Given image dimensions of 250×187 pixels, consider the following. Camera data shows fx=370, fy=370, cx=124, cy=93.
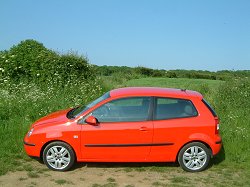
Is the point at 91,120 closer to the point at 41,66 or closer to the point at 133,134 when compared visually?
the point at 133,134

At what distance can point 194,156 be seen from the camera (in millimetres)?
7262

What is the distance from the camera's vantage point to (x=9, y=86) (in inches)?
538

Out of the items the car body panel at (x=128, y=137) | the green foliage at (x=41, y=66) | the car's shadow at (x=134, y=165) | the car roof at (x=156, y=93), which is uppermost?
the green foliage at (x=41, y=66)

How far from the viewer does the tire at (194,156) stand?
721cm

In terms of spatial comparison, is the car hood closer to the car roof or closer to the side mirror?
the side mirror

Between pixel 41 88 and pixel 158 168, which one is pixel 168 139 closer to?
pixel 158 168

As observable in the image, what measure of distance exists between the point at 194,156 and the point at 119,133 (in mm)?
1557

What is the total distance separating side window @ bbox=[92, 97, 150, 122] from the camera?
7156 mm

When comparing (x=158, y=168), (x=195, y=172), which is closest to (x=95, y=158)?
(x=158, y=168)

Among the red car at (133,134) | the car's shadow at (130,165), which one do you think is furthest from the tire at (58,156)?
the car's shadow at (130,165)

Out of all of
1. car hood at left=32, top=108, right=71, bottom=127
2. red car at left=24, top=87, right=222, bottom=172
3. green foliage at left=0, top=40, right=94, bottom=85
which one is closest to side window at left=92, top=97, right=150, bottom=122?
red car at left=24, top=87, right=222, bottom=172

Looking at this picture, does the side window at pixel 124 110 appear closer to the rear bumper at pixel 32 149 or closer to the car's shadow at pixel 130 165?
the car's shadow at pixel 130 165

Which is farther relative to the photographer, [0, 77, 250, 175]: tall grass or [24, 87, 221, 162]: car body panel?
[0, 77, 250, 175]: tall grass

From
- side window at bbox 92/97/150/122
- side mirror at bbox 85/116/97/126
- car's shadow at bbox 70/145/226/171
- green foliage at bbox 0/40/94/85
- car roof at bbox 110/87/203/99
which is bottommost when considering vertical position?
car's shadow at bbox 70/145/226/171
